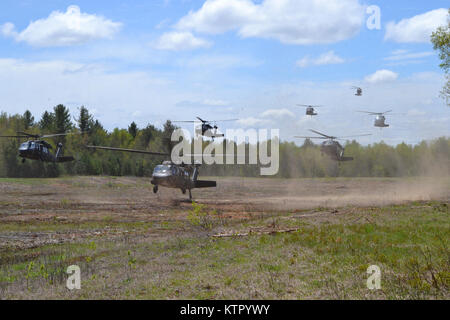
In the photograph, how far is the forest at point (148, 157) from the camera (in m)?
71.8

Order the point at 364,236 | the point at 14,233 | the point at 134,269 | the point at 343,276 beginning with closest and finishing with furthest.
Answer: the point at 343,276 → the point at 134,269 → the point at 364,236 → the point at 14,233

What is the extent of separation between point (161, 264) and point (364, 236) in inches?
344

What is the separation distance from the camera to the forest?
71819mm

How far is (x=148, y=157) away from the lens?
8850 cm

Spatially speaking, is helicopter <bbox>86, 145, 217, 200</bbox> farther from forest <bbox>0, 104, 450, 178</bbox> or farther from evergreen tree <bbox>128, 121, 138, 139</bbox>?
evergreen tree <bbox>128, 121, 138, 139</bbox>

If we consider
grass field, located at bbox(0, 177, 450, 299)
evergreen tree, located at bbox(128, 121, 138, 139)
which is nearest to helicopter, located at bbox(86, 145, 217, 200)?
grass field, located at bbox(0, 177, 450, 299)

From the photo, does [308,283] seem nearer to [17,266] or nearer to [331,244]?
[331,244]

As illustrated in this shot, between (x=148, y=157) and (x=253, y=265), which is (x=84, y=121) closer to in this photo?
(x=148, y=157)

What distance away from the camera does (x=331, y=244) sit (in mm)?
17359

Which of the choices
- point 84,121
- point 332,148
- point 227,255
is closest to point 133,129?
point 84,121

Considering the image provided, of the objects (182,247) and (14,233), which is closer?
(182,247)

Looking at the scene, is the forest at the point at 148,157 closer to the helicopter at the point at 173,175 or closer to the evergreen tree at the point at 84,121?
the evergreen tree at the point at 84,121
